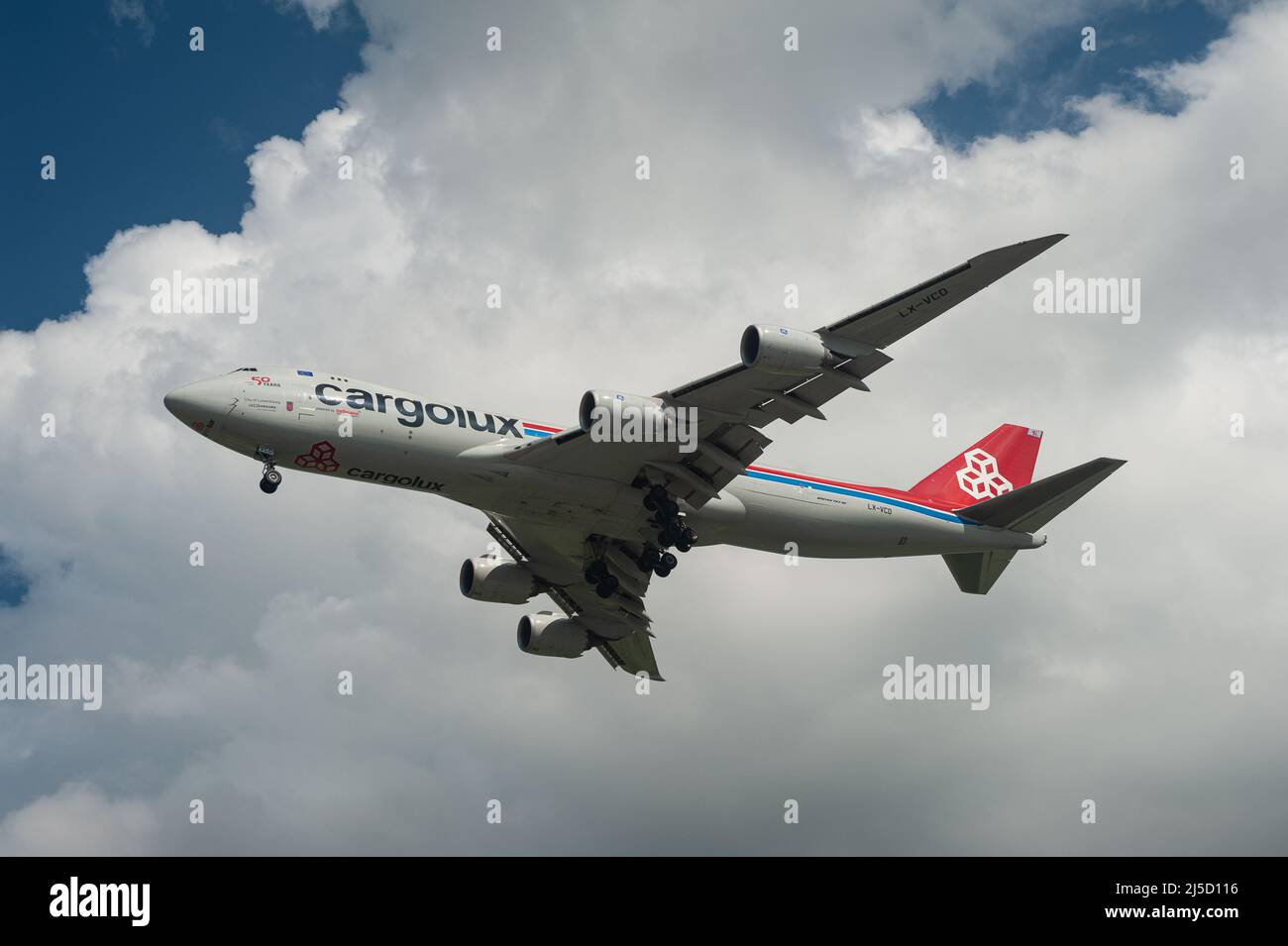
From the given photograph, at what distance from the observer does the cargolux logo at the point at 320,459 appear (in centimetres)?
4038

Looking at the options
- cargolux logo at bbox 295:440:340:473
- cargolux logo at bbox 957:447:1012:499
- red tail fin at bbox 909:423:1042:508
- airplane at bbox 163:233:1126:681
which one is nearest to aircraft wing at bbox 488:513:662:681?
airplane at bbox 163:233:1126:681

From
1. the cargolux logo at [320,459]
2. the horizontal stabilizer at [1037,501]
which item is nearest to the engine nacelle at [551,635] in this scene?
the cargolux logo at [320,459]

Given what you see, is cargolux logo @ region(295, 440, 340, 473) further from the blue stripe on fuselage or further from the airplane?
the blue stripe on fuselage

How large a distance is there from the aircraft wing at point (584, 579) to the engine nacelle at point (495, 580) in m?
0.49

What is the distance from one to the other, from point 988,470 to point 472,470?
2202 centimetres

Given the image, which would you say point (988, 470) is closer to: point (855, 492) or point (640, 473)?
point (855, 492)

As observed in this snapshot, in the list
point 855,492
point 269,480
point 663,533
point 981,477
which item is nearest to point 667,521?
point 663,533

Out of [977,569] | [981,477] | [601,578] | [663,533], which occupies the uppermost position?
[981,477]

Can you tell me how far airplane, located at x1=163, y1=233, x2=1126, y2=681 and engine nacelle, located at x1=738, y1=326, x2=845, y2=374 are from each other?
4 centimetres

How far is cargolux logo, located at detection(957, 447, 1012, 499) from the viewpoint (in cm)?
5262

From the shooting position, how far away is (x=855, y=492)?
157 feet

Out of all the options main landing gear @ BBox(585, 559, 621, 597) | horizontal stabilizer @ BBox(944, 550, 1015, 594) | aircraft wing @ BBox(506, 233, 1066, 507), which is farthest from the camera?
horizontal stabilizer @ BBox(944, 550, 1015, 594)

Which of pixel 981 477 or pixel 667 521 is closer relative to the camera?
pixel 667 521

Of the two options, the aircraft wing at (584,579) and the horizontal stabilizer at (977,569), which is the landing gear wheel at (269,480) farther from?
the horizontal stabilizer at (977,569)
